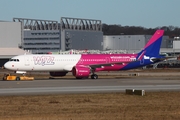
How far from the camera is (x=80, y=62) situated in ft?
200

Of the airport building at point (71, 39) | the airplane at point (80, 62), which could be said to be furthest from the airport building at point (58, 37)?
the airplane at point (80, 62)

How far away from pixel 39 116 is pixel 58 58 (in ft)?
127

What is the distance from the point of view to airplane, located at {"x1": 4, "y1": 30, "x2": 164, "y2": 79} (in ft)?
191

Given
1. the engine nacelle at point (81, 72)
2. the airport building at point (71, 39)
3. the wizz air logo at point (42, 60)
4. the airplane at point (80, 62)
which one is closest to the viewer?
the engine nacelle at point (81, 72)

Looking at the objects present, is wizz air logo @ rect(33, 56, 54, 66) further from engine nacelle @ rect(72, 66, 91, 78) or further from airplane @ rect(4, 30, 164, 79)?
engine nacelle @ rect(72, 66, 91, 78)

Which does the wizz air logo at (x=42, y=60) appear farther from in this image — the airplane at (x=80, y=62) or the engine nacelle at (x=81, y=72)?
the engine nacelle at (x=81, y=72)

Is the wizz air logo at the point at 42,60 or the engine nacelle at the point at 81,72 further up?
the wizz air logo at the point at 42,60

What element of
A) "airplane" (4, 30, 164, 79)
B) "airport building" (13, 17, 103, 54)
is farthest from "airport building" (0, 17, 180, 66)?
"airplane" (4, 30, 164, 79)

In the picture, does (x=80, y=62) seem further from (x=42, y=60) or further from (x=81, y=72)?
(x=42, y=60)

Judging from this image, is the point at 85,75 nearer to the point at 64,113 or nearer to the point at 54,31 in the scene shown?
the point at 64,113

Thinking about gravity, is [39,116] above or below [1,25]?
below

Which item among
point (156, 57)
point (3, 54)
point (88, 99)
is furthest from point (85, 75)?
point (3, 54)

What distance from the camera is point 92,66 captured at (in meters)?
60.8

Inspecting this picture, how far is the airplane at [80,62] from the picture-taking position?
58125mm
